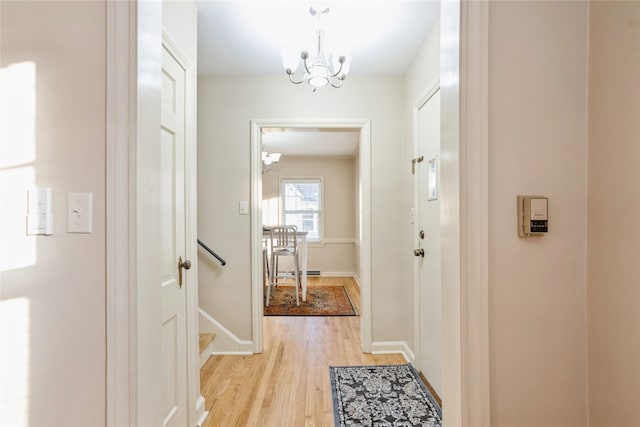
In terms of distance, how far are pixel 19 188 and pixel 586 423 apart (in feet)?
5.39

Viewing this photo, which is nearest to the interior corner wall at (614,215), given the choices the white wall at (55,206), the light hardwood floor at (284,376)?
the white wall at (55,206)

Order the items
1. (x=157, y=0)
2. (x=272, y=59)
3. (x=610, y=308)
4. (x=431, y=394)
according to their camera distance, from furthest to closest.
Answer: (x=272, y=59) → (x=431, y=394) → (x=157, y=0) → (x=610, y=308)

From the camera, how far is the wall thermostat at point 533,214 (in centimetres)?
86

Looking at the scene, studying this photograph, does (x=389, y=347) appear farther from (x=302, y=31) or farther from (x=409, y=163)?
(x=302, y=31)

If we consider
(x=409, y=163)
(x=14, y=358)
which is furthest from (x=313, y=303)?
(x=14, y=358)

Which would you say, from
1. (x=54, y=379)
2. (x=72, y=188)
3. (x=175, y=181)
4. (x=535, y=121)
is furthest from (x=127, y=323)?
(x=535, y=121)

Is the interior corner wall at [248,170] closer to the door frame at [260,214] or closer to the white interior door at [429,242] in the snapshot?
the door frame at [260,214]

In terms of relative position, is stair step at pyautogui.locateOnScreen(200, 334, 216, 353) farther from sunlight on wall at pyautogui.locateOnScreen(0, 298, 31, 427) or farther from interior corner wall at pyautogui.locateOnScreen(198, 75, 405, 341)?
sunlight on wall at pyautogui.locateOnScreen(0, 298, 31, 427)

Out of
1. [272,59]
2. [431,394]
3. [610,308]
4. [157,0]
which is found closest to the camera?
[610,308]

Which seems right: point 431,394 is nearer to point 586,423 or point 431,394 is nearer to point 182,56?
point 586,423

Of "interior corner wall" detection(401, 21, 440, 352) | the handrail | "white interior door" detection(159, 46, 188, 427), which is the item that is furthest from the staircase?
"interior corner wall" detection(401, 21, 440, 352)

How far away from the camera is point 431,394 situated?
6.86ft

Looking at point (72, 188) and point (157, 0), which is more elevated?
point (157, 0)

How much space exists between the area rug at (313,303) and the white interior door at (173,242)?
7.64 ft
